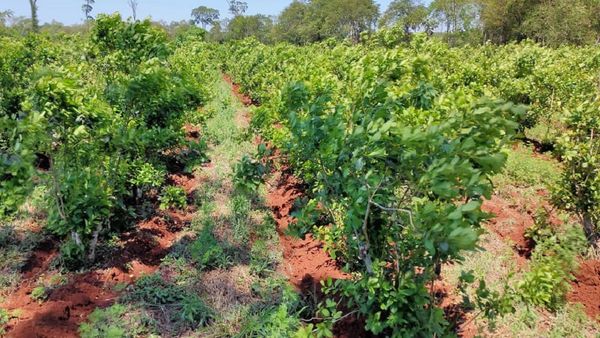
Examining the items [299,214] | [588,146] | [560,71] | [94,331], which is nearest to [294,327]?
[299,214]

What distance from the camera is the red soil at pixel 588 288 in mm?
4047

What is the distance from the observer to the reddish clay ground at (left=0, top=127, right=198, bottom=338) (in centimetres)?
343

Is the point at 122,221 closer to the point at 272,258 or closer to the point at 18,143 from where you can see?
the point at 272,258

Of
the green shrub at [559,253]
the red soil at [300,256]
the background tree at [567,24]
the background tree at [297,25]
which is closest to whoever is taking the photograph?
the green shrub at [559,253]

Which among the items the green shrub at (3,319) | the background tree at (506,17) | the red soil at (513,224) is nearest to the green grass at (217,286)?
the green shrub at (3,319)

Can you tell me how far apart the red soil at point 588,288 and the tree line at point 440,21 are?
5800 mm

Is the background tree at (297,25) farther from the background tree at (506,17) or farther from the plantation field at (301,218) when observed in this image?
the plantation field at (301,218)

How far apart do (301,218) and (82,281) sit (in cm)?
247

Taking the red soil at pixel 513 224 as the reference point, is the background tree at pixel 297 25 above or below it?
above

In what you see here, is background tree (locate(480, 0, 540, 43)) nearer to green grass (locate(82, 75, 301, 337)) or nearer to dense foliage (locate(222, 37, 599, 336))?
green grass (locate(82, 75, 301, 337))

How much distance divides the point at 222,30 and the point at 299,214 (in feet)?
272

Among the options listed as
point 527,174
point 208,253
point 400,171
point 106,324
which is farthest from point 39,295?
point 527,174

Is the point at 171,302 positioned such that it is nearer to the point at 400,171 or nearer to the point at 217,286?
the point at 217,286

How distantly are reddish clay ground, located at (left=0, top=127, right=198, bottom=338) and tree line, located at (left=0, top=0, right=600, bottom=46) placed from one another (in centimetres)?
594
